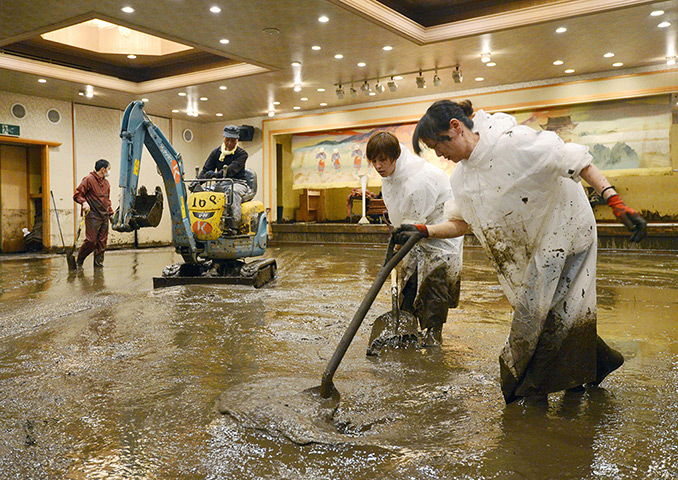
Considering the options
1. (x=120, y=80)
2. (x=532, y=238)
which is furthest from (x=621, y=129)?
(x=120, y=80)

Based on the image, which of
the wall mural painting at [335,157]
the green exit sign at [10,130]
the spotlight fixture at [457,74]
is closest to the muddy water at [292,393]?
the spotlight fixture at [457,74]

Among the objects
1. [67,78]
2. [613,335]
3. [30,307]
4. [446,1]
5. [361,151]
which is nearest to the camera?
[613,335]

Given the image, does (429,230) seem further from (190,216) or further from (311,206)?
(311,206)

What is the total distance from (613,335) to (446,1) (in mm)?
6891

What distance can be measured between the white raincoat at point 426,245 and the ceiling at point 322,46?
4931 millimetres

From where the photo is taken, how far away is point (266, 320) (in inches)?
167

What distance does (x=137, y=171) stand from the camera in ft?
18.2

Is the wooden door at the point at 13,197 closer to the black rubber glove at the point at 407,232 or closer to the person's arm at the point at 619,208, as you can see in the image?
the black rubber glove at the point at 407,232

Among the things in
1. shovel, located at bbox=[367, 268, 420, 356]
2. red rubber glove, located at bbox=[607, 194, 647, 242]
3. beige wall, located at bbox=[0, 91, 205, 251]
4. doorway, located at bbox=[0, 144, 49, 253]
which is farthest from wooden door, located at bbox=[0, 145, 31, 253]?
red rubber glove, located at bbox=[607, 194, 647, 242]

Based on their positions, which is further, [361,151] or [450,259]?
[361,151]

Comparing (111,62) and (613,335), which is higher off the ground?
(111,62)

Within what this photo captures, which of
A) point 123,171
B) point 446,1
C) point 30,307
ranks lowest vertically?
point 30,307

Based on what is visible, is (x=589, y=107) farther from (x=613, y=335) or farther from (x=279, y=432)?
(x=279, y=432)

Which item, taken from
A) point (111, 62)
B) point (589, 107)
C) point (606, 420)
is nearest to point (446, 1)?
point (589, 107)
